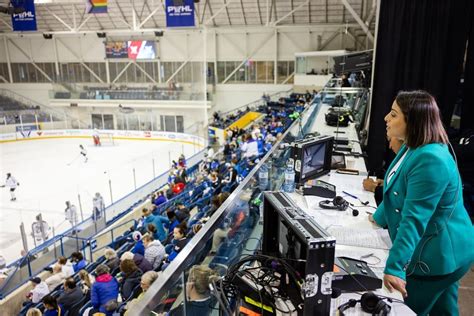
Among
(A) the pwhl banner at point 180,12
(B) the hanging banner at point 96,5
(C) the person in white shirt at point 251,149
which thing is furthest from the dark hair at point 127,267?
(B) the hanging banner at point 96,5

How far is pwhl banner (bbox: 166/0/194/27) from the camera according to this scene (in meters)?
11.4

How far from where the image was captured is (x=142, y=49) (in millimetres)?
24422

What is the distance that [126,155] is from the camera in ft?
60.8

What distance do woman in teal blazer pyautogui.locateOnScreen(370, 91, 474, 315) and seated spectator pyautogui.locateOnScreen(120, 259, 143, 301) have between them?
11.3ft

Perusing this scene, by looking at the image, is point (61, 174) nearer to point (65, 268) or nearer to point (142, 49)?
point (65, 268)

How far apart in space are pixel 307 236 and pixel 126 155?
1809cm

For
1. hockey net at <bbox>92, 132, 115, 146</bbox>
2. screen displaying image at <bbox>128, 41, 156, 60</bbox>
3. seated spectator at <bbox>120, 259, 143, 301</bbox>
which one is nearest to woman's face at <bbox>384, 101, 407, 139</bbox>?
seated spectator at <bbox>120, 259, 143, 301</bbox>

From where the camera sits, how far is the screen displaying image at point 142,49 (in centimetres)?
2438

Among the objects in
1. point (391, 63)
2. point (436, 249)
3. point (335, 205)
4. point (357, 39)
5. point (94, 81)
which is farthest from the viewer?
point (94, 81)

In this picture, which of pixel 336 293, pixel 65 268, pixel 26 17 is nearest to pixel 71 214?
pixel 65 268

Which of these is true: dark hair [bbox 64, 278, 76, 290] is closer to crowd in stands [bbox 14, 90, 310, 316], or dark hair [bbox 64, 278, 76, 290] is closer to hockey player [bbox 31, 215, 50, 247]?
crowd in stands [bbox 14, 90, 310, 316]

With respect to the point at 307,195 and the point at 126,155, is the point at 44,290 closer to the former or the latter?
the point at 307,195

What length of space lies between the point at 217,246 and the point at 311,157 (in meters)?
1.67

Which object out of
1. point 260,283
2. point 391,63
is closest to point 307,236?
point 260,283
